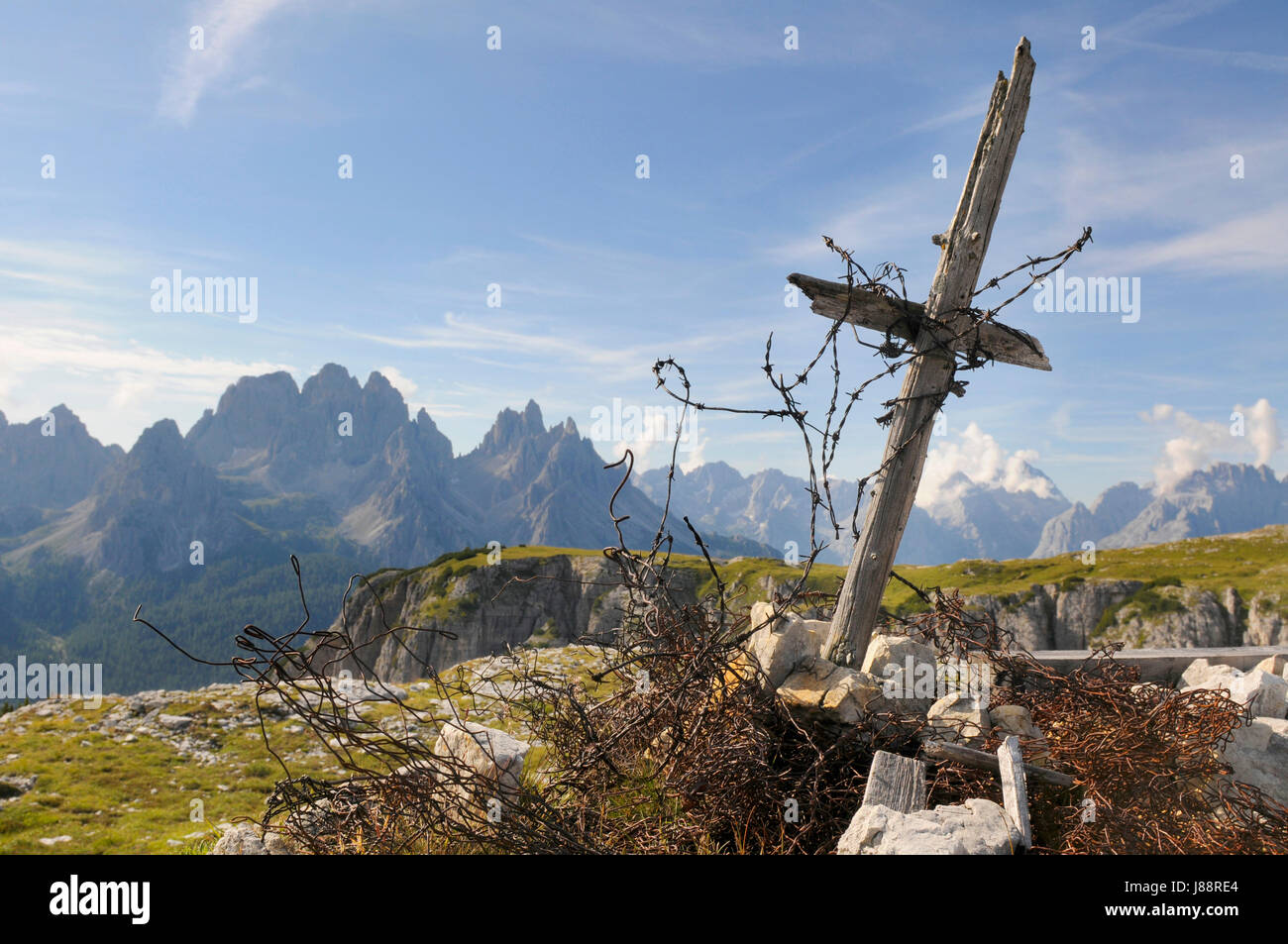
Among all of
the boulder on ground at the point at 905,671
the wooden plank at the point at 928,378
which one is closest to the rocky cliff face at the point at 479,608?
the wooden plank at the point at 928,378

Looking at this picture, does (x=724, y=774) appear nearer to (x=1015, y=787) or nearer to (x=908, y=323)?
(x=1015, y=787)

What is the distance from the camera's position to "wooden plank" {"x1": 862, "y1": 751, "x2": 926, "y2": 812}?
17.7ft

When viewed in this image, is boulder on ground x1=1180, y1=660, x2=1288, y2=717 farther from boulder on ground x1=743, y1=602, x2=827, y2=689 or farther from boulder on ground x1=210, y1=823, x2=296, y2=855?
boulder on ground x1=210, y1=823, x2=296, y2=855

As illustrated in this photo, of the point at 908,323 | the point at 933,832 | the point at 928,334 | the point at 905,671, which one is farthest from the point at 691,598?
the point at 933,832

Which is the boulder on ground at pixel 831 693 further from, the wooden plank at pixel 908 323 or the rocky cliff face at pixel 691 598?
the rocky cliff face at pixel 691 598

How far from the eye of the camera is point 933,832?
4668 millimetres

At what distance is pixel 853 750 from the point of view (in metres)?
6.30

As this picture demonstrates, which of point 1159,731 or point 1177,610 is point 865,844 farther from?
point 1177,610

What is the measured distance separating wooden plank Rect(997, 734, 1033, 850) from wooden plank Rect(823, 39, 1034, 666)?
209 centimetres

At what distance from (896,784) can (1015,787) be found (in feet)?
2.84
